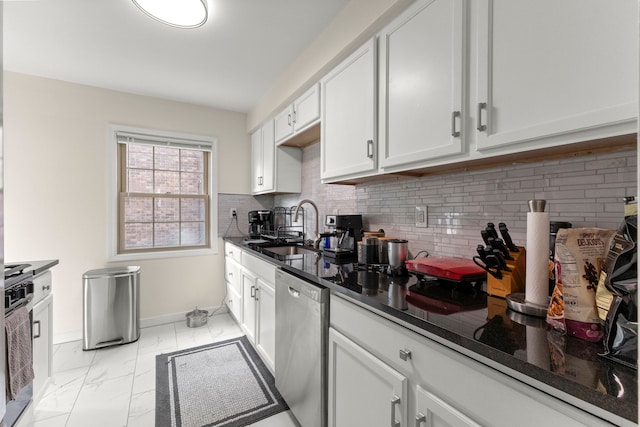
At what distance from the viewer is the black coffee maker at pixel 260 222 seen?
3.22 m

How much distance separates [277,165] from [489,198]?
80.2 inches

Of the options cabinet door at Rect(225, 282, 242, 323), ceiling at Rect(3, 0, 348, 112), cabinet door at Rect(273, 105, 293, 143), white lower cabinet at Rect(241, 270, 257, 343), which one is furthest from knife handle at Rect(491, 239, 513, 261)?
cabinet door at Rect(225, 282, 242, 323)

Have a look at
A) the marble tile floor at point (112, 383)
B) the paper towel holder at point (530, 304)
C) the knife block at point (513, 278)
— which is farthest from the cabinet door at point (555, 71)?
the marble tile floor at point (112, 383)

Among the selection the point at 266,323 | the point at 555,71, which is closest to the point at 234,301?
the point at 266,323

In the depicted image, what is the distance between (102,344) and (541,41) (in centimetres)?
361

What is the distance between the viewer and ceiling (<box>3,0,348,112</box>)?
68.5 inches

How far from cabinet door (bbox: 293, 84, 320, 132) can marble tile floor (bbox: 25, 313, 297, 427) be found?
79.3 inches

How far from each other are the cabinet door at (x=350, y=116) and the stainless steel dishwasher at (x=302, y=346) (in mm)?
754

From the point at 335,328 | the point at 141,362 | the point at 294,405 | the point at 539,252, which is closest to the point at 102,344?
the point at 141,362

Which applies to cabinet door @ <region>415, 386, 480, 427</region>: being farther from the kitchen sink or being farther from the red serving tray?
the kitchen sink

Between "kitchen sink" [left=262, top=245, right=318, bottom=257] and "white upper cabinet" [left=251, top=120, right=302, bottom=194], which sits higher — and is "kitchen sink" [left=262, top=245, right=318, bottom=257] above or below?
below

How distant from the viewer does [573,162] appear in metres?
1.06

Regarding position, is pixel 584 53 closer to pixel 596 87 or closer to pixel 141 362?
pixel 596 87

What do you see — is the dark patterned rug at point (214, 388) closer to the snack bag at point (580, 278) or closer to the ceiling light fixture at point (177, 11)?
the snack bag at point (580, 278)
